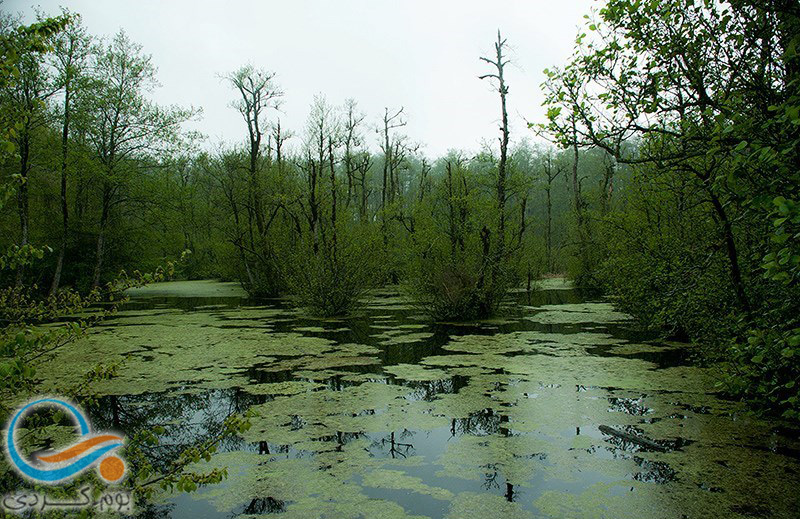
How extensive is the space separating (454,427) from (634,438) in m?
1.31

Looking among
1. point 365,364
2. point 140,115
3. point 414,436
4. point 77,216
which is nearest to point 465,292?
point 365,364

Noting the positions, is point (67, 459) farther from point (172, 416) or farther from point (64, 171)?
point (64, 171)

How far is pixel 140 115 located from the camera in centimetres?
1745

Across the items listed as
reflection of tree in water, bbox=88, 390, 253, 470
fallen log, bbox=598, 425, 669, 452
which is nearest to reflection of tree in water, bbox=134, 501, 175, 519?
reflection of tree in water, bbox=88, 390, 253, 470

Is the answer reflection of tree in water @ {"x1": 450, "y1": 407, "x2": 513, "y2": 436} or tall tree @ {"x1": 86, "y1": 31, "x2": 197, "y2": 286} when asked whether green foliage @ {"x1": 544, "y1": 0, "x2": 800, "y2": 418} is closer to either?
reflection of tree in water @ {"x1": 450, "y1": 407, "x2": 513, "y2": 436}

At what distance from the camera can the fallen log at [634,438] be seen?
11.3ft

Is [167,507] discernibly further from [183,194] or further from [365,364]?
[183,194]

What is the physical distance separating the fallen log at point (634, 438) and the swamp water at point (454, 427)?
0.09ft

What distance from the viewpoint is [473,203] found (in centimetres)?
1212

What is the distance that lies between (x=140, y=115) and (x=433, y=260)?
13.0 metres

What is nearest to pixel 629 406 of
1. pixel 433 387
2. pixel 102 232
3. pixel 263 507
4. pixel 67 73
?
pixel 433 387

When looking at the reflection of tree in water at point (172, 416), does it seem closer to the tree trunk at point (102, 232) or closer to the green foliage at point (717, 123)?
the green foliage at point (717, 123)

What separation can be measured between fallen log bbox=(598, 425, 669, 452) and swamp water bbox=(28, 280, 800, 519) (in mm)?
26

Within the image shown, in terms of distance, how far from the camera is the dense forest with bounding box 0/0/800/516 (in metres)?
2.20
